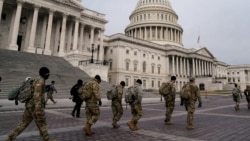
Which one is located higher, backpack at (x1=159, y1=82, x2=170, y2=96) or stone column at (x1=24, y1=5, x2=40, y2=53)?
stone column at (x1=24, y1=5, x2=40, y2=53)

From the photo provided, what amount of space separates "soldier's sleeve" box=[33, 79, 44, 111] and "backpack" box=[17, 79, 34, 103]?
203 millimetres

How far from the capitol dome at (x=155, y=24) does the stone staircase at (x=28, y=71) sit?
56.8 metres

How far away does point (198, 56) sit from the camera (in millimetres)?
79500

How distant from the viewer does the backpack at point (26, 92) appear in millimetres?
5086

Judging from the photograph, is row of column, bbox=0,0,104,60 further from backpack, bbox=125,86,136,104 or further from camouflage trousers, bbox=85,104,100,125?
camouflage trousers, bbox=85,104,100,125

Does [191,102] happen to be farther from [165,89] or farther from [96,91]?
[96,91]

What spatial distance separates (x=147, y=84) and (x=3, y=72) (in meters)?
48.6

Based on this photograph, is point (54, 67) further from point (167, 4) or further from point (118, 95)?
point (167, 4)

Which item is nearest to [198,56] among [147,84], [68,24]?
[147,84]

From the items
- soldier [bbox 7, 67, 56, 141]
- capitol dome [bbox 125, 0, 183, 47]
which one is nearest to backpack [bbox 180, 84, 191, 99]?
soldier [bbox 7, 67, 56, 141]

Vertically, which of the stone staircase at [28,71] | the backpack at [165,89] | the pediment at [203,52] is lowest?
the backpack at [165,89]

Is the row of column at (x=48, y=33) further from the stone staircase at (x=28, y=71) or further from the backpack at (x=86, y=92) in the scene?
the backpack at (x=86, y=92)

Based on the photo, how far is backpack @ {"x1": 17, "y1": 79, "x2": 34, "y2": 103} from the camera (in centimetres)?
509

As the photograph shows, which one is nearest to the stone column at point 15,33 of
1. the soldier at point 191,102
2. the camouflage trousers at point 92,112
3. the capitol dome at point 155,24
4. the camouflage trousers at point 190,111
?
the camouflage trousers at point 92,112
